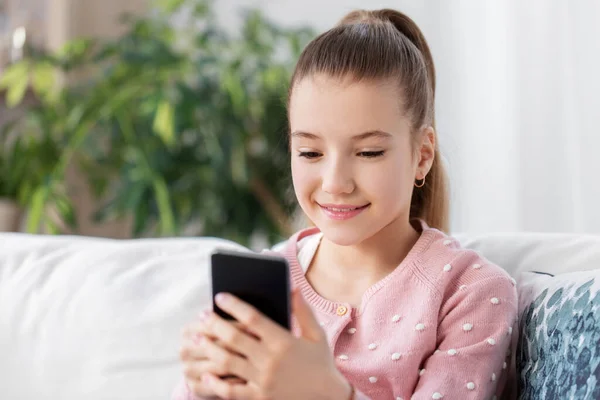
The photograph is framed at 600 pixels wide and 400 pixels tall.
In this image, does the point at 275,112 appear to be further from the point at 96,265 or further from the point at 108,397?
the point at 108,397

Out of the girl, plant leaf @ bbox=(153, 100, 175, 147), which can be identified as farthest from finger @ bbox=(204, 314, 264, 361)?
plant leaf @ bbox=(153, 100, 175, 147)

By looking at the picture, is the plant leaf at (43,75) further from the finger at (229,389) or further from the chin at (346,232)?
the finger at (229,389)

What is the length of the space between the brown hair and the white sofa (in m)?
0.27

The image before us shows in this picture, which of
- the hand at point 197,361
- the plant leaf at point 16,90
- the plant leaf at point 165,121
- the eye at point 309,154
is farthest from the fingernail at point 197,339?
the plant leaf at point 16,90

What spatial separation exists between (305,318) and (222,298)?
83 mm

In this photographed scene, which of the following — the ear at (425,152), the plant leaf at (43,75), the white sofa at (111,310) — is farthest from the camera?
the plant leaf at (43,75)

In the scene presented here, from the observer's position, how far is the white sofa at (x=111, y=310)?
124 cm

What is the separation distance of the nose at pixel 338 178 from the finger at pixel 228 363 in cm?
28

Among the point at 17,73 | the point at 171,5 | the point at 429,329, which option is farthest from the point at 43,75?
the point at 429,329

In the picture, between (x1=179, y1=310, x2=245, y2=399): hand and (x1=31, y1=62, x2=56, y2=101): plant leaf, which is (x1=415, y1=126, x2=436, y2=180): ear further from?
(x1=31, y1=62, x2=56, y2=101): plant leaf

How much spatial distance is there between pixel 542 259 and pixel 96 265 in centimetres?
74

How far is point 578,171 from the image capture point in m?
1.93

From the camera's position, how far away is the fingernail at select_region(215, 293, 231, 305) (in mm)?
765

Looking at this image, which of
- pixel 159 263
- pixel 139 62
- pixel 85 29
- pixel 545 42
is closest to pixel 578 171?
pixel 545 42
